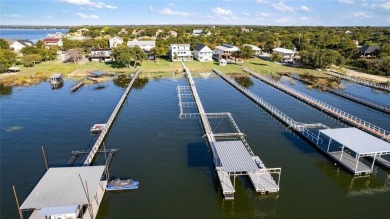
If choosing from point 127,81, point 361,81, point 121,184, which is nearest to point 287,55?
point 361,81

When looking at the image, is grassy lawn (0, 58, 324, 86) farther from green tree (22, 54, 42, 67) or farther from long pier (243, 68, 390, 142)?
long pier (243, 68, 390, 142)

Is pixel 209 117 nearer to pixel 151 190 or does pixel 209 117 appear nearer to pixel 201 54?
pixel 151 190

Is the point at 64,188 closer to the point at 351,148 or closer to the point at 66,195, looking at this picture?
the point at 66,195

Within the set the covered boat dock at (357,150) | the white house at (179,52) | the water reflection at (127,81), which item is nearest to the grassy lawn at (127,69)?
the white house at (179,52)

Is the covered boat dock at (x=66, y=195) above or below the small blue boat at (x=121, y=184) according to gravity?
above

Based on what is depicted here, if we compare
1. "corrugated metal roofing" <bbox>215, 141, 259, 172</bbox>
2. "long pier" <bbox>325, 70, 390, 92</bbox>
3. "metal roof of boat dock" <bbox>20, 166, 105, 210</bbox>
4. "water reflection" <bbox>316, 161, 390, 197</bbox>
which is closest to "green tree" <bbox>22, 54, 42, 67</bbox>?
"metal roof of boat dock" <bbox>20, 166, 105, 210</bbox>

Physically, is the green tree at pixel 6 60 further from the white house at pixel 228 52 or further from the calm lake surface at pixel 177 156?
the white house at pixel 228 52
